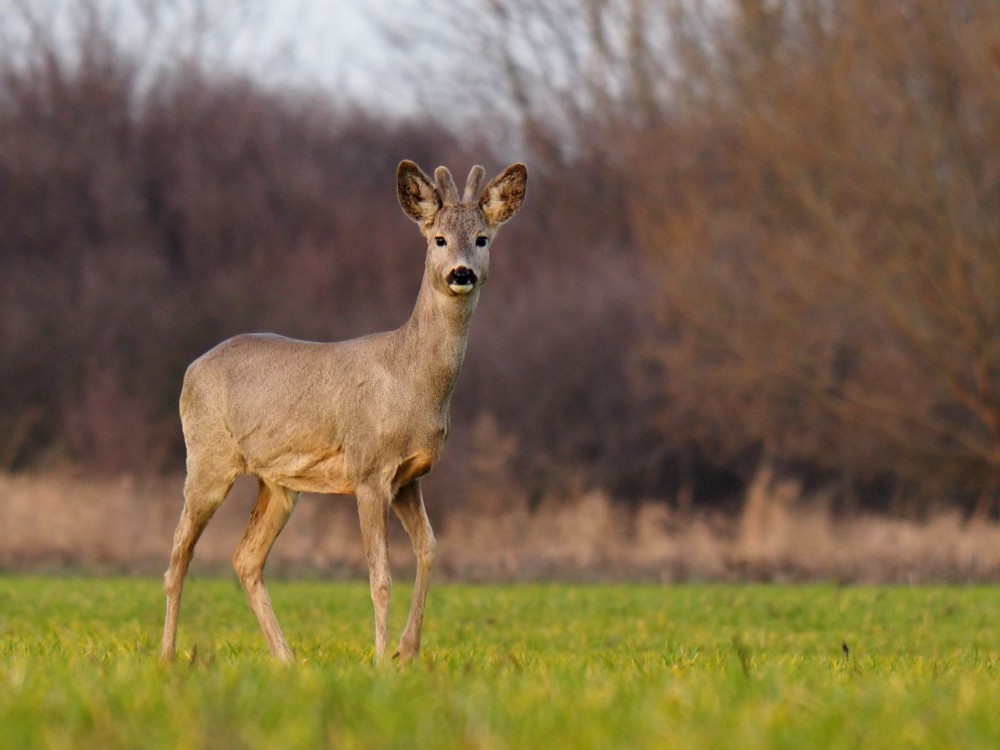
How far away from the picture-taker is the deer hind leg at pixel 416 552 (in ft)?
29.4

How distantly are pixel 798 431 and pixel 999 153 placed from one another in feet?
20.4

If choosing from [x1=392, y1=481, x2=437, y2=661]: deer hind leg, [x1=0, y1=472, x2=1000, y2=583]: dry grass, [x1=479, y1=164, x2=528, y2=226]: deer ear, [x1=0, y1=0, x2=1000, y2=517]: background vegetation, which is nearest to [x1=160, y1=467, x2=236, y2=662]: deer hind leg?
[x1=392, y1=481, x2=437, y2=661]: deer hind leg

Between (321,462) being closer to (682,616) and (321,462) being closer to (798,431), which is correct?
(682,616)

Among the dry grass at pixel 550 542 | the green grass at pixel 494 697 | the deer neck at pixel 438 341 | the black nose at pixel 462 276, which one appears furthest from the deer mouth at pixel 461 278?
the dry grass at pixel 550 542

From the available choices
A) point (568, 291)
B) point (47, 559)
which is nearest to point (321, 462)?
point (47, 559)

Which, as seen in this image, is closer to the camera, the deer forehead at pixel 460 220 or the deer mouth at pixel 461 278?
the deer mouth at pixel 461 278

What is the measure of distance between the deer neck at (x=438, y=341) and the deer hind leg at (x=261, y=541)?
4.02 feet

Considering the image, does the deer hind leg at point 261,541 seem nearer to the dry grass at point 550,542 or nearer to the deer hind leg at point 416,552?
the deer hind leg at point 416,552

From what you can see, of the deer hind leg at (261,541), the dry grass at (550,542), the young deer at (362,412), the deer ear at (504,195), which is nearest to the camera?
the young deer at (362,412)

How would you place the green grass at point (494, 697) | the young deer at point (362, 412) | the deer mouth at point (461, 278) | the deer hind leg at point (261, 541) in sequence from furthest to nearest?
the deer hind leg at point (261, 541), the young deer at point (362, 412), the deer mouth at point (461, 278), the green grass at point (494, 697)

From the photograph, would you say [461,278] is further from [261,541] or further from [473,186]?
[261,541]

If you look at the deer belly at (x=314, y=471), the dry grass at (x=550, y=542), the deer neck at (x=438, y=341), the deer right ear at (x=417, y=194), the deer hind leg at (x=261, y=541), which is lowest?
the dry grass at (x=550, y=542)

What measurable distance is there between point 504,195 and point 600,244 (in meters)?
32.4

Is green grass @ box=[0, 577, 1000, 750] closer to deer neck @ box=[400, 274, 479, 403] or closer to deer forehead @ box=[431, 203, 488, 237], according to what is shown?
deer neck @ box=[400, 274, 479, 403]
